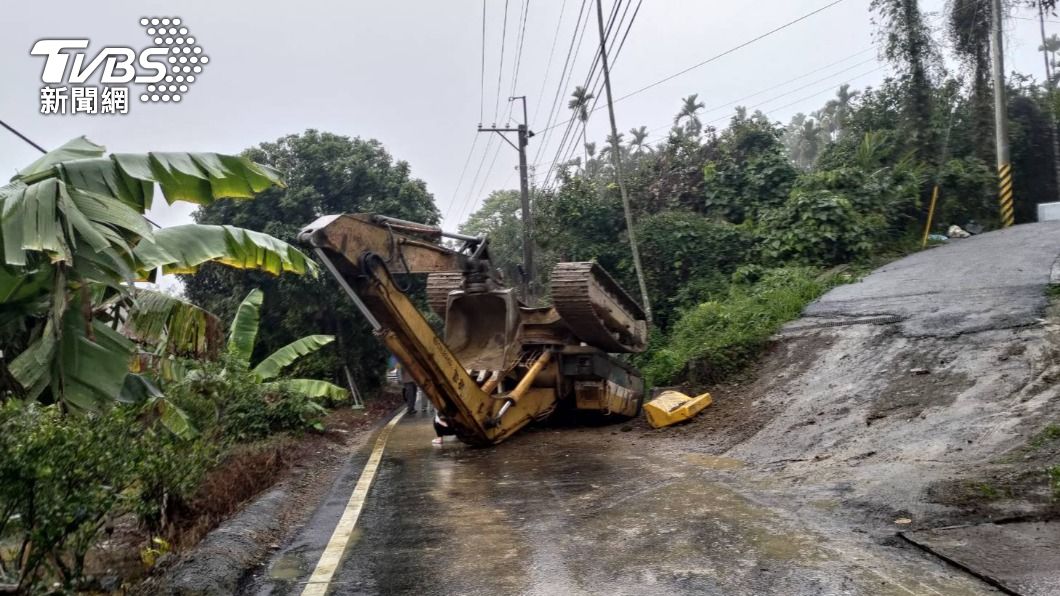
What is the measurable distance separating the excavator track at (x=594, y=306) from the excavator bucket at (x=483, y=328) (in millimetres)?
763

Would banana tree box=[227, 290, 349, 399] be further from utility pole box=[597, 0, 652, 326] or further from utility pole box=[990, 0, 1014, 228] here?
utility pole box=[990, 0, 1014, 228]

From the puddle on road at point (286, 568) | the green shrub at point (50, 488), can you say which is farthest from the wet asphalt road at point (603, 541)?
the green shrub at point (50, 488)

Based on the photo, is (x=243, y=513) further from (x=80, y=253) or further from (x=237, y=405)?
(x=237, y=405)

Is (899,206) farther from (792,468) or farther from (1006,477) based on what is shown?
(1006,477)

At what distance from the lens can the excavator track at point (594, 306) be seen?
42.2 feet

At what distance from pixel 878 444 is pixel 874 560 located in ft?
12.1

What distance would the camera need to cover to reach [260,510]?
298 inches

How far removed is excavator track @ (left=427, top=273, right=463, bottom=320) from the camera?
13742 mm

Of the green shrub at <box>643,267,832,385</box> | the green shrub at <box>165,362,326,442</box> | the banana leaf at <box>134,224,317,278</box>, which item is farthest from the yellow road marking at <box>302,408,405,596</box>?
the green shrub at <box>643,267,832,385</box>

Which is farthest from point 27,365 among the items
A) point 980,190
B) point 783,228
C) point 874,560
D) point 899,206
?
point 980,190

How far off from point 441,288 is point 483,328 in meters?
1.20

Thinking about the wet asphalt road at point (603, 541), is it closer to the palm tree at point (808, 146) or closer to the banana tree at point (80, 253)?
the banana tree at point (80, 253)

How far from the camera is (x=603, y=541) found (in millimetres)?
6023

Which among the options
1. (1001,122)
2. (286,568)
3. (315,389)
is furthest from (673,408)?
(1001,122)
